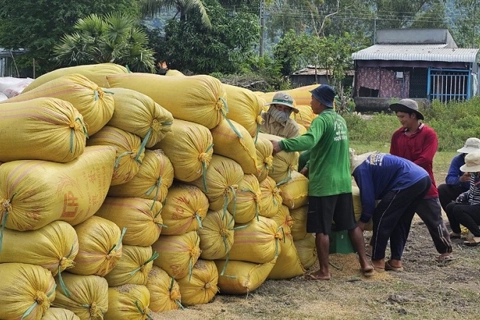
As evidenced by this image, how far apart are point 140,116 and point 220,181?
93 cm

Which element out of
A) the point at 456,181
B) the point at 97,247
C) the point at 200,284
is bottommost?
the point at 456,181

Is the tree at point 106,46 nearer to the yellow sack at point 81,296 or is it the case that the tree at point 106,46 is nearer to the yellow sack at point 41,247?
the yellow sack at point 81,296

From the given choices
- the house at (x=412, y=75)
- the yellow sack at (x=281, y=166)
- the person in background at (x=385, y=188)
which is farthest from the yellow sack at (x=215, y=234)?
the house at (x=412, y=75)

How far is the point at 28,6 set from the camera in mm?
26172

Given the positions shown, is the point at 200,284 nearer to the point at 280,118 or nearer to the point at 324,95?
the point at 280,118

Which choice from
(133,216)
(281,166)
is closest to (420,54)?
(281,166)

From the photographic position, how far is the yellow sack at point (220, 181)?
5.37 m

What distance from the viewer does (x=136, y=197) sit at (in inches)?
189

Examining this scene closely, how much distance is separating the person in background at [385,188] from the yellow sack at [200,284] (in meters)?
1.76

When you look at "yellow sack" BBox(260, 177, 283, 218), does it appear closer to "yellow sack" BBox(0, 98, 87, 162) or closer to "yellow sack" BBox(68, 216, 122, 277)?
"yellow sack" BBox(68, 216, 122, 277)

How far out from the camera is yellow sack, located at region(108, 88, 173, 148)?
4684 millimetres

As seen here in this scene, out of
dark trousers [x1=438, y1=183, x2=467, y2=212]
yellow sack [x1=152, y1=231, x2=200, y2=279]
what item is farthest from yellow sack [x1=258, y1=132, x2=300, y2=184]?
dark trousers [x1=438, y1=183, x2=467, y2=212]

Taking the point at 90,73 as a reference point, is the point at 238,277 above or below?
below

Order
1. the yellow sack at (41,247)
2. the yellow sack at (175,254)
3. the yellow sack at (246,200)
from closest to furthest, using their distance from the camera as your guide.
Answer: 1. the yellow sack at (41,247)
2. the yellow sack at (175,254)
3. the yellow sack at (246,200)
